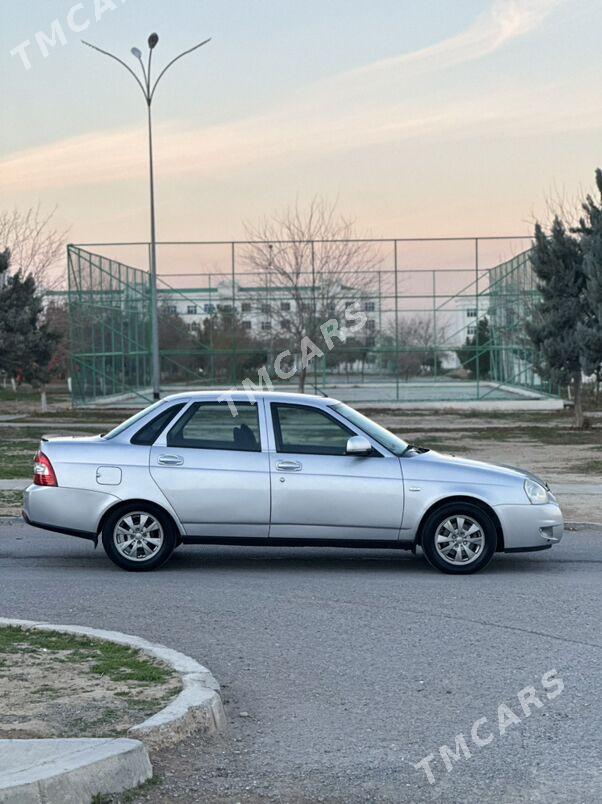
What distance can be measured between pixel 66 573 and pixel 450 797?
20.7 ft

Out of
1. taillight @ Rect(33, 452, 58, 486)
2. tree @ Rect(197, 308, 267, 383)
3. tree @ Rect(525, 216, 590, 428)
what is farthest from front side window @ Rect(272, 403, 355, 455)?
tree @ Rect(197, 308, 267, 383)

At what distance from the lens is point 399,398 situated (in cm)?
4772

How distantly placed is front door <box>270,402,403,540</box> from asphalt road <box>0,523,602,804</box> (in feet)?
1.40

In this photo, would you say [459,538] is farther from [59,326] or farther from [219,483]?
[59,326]

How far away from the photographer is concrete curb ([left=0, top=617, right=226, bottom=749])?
18.3 ft

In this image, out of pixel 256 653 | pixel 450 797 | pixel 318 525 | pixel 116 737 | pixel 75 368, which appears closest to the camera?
pixel 450 797

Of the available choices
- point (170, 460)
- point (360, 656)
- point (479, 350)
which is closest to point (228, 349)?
point (479, 350)

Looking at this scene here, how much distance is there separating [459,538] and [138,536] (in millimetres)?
2857

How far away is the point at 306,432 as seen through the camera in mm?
10984

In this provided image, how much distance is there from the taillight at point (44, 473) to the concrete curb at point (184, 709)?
3769mm

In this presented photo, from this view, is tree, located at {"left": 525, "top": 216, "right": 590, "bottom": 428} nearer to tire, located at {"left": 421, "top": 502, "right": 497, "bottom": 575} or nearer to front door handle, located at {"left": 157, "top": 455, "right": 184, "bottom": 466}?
tire, located at {"left": 421, "top": 502, "right": 497, "bottom": 575}

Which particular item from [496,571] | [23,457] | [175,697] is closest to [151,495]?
[496,571]

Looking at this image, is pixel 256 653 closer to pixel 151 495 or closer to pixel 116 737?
pixel 116 737

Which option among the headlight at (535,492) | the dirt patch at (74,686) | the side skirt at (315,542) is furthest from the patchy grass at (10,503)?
the dirt patch at (74,686)
